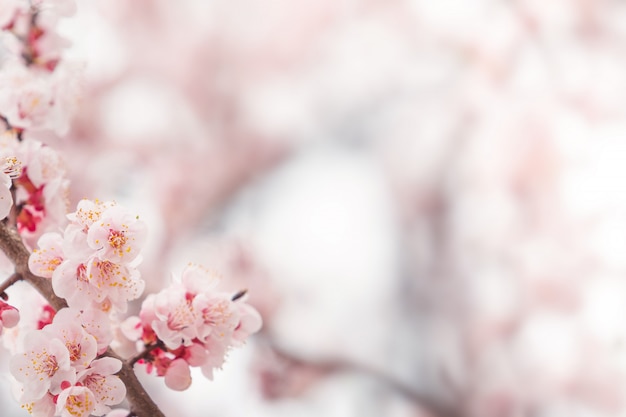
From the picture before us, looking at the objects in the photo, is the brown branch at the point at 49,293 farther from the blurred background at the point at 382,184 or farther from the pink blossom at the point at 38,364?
the blurred background at the point at 382,184

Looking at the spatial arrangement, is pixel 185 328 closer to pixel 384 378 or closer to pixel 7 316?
pixel 7 316

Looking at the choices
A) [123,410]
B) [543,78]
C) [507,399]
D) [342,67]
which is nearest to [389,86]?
[342,67]

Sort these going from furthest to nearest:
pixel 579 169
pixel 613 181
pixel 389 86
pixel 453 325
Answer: pixel 389 86
pixel 453 325
pixel 579 169
pixel 613 181

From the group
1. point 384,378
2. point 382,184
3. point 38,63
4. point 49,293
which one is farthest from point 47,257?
point 382,184

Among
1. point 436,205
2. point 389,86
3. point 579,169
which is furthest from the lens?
point 389,86

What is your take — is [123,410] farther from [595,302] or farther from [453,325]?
[453,325]

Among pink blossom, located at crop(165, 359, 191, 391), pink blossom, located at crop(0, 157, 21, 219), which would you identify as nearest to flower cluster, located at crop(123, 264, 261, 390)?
pink blossom, located at crop(165, 359, 191, 391)

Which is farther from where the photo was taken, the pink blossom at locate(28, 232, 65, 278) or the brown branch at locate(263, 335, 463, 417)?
the brown branch at locate(263, 335, 463, 417)

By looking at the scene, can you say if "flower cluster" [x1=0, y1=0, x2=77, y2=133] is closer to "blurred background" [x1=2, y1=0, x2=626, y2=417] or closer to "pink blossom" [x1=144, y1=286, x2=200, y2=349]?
"pink blossom" [x1=144, y1=286, x2=200, y2=349]
